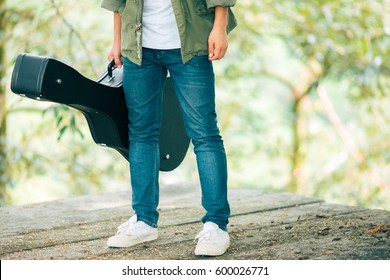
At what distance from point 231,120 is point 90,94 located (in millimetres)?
4122

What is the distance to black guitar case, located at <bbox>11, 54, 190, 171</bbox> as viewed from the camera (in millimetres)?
2375

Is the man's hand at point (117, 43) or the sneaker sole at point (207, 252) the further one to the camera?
the man's hand at point (117, 43)

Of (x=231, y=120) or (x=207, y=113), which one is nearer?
(x=207, y=113)

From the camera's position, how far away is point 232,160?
6.98 m

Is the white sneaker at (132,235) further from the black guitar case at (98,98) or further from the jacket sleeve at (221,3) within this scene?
the jacket sleeve at (221,3)

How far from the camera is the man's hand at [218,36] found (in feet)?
7.89

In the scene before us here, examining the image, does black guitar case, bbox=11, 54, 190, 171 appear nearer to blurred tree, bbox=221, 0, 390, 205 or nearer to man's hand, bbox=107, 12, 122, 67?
man's hand, bbox=107, 12, 122, 67

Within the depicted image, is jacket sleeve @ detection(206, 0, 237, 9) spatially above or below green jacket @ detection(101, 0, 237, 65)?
above

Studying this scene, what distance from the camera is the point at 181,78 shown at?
8.09 feet

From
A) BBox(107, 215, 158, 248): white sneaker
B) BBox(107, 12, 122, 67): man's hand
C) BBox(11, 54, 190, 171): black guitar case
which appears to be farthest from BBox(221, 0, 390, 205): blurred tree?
BBox(107, 215, 158, 248): white sneaker

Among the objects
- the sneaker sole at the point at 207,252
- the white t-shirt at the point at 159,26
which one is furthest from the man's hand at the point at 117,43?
the sneaker sole at the point at 207,252

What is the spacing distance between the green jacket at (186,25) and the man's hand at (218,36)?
30 millimetres
